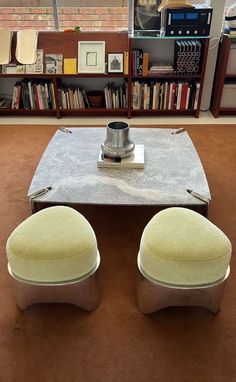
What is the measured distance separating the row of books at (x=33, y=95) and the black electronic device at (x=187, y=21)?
4.22 ft

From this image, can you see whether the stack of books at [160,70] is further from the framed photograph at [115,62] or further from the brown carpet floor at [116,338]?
→ the brown carpet floor at [116,338]

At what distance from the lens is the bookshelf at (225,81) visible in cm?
301

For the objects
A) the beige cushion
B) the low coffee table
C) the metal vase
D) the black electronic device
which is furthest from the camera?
the black electronic device

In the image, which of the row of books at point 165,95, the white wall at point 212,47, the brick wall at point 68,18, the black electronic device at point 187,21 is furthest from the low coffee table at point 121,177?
the brick wall at point 68,18

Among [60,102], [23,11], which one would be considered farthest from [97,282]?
[23,11]

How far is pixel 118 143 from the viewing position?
1814 millimetres

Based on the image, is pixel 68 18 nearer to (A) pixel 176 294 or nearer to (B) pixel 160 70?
(B) pixel 160 70

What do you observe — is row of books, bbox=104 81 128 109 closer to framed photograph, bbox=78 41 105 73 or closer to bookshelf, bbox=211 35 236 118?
framed photograph, bbox=78 41 105 73

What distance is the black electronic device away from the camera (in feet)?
9.27

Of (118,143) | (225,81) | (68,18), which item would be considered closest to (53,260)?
(118,143)

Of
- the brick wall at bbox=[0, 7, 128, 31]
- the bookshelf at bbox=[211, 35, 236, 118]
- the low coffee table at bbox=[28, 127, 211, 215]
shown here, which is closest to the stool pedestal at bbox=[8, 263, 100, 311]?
the low coffee table at bbox=[28, 127, 211, 215]

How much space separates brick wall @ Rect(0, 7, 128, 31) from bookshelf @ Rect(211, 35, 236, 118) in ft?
3.44

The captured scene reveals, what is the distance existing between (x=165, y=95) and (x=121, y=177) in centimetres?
183

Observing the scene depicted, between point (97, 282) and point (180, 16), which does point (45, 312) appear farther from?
Result: point (180, 16)
